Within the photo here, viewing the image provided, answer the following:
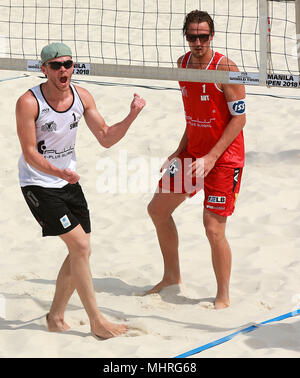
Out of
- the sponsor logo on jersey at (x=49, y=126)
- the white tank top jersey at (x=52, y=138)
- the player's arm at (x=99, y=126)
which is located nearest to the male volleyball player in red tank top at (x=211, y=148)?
the player's arm at (x=99, y=126)

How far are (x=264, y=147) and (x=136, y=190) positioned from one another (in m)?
1.50

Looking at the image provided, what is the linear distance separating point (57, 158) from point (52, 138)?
12 centimetres

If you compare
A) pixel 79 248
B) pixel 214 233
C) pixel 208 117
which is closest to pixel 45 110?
pixel 79 248

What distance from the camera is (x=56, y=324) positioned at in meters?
4.23

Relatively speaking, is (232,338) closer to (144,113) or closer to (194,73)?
(194,73)

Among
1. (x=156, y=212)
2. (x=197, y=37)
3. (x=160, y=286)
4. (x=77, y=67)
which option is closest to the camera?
(x=197, y=37)

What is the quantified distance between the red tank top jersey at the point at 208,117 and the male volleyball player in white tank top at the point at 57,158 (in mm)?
553

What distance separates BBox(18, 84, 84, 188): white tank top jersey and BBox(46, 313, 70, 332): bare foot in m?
0.77

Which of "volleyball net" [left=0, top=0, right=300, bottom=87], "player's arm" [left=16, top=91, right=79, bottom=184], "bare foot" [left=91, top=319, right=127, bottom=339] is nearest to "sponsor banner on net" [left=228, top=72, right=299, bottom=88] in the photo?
"player's arm" [left=16, top=91, right=79, bottom=184]

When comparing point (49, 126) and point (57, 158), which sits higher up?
point (49, 126)

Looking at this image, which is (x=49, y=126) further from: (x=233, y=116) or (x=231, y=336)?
(x=231, y=336)

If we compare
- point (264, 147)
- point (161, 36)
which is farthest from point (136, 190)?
point (161, 36)
